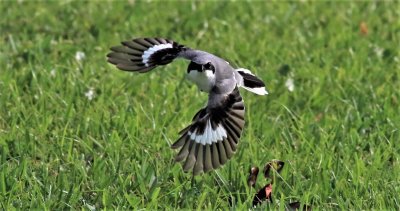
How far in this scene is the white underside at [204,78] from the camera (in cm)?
411

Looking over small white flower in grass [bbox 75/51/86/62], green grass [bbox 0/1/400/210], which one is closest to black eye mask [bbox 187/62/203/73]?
green grass [bbox 0/1/400/210]

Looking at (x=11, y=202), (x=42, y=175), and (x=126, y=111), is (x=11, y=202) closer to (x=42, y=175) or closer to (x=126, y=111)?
(x=42, y=175)

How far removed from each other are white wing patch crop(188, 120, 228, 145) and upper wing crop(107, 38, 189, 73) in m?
0.44

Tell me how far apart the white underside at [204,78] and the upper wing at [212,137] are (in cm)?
6

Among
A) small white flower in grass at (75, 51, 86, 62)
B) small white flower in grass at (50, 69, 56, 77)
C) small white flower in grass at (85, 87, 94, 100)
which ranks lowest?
small white flower in grass at (85, 87, 94, 100)

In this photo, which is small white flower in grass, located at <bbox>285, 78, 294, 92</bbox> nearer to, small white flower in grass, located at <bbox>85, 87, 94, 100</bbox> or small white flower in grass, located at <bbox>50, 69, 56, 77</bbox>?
small white flower in grass, located at <bbox>85, 87, 94, 100</bbox>

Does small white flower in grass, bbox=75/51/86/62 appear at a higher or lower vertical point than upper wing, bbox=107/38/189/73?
lower

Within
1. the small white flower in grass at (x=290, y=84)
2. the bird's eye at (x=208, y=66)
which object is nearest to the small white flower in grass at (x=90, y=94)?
the small white flower in grass at (x=290, y=84)

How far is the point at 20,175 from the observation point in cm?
442

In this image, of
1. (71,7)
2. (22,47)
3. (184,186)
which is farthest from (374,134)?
(71,7)

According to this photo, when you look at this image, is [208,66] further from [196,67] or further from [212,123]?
[212,123]

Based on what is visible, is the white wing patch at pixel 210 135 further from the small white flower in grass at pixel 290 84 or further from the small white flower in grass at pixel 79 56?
the small white flower in grass at pixel 79 56

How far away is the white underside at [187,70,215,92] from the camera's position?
4.11 meters

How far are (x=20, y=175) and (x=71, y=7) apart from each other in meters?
3.08
